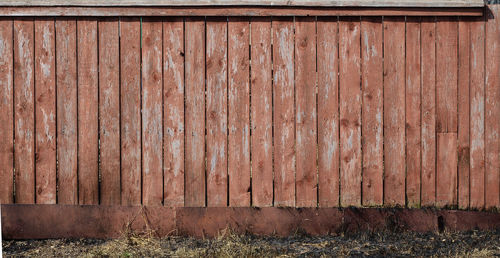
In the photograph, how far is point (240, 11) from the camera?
377 cm

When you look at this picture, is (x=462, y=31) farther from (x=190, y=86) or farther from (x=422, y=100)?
(x=190, y=86)

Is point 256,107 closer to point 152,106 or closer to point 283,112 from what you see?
point 283,112

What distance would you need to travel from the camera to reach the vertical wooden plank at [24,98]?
382 centimetres

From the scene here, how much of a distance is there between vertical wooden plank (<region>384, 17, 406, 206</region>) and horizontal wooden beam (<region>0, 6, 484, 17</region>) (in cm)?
13

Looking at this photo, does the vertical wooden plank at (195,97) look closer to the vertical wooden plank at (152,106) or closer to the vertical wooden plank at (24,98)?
the vertical wooden plank at (152,106)

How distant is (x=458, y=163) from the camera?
3834 mm

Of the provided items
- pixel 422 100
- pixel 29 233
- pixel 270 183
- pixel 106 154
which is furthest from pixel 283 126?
pixel 29 233

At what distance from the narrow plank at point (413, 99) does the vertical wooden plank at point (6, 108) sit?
2888 mm

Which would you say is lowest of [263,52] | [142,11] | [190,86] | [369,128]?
[369,128]

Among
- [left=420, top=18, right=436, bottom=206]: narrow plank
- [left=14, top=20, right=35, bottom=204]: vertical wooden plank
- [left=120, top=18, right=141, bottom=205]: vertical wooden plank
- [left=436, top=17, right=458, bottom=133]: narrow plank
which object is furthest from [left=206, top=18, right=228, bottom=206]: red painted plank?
[left=436, top=17, right=458, bottom=133]: narrow plank

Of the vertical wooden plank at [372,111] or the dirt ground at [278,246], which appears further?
the vertical wooden plank at [372,111]

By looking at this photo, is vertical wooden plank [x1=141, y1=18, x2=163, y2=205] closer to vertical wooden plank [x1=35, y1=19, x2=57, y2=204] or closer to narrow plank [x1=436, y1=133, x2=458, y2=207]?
vertical wooden plank [x1=35, y1=19, x2=57, y2=204]

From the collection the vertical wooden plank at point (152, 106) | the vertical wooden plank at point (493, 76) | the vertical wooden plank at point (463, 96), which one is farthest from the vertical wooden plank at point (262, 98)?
the vertical wooden plank at point (493, 76)

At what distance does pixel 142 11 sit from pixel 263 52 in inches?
36.3
